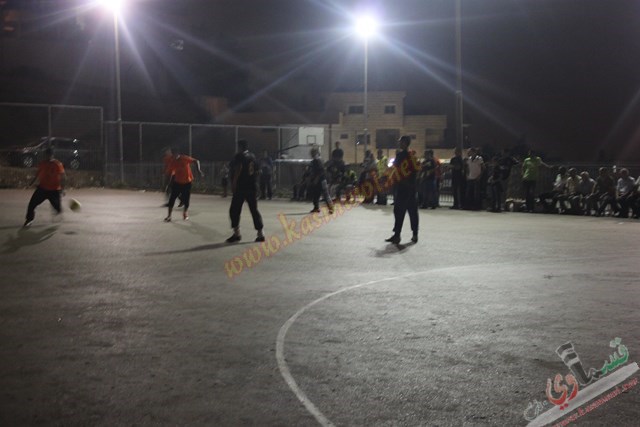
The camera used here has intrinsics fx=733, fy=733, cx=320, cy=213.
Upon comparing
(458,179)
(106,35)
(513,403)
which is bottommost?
(513,403)

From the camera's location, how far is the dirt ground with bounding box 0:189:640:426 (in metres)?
4.70

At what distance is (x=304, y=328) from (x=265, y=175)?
1992 centimetres

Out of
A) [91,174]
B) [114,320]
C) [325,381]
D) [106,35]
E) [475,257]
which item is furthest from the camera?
[106,35]

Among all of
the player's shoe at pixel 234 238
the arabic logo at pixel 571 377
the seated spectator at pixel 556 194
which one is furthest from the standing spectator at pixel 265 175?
the arabic logo at pixel 571 377

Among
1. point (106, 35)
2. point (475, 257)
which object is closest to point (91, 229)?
point (475, 257)

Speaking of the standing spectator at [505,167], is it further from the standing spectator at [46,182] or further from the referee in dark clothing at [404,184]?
the standing spectator at [46,182]

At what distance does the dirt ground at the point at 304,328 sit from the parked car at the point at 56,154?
18.0 metres

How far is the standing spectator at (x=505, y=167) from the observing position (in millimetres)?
21359

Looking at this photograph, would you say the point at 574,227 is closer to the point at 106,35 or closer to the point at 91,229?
the point at 91,229

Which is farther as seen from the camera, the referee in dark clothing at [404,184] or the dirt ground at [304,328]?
the referee in dark clothing at [404,184]

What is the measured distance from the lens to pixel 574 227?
53.9ft

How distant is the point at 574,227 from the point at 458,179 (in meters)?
6.04

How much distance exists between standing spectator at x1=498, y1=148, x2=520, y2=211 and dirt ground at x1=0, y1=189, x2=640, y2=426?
7798 millimetres

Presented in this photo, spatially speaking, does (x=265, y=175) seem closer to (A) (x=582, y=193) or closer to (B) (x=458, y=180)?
(B) (x=458, y=180)
